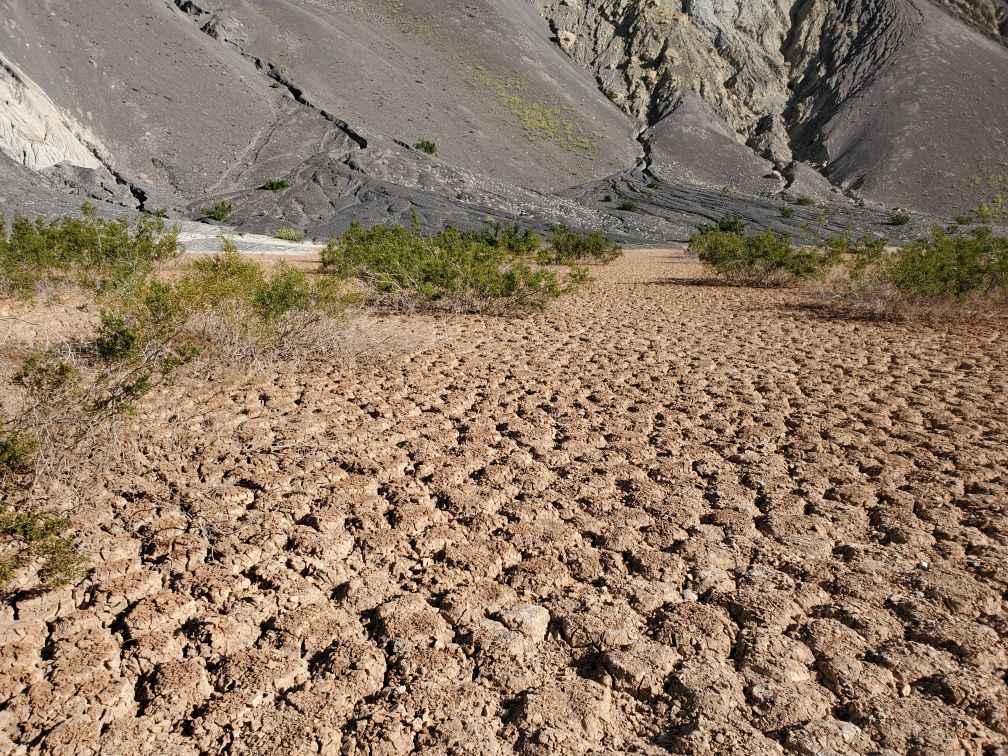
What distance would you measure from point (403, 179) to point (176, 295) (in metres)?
26.9

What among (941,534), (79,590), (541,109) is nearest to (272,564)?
(79,590)

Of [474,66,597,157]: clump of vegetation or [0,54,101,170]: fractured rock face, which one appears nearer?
[0,54,101,170]: fractured rock face

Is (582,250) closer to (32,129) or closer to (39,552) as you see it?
(39,552)

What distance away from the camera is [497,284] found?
21.6 feet

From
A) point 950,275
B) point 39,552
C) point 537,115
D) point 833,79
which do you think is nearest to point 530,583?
point 39,552

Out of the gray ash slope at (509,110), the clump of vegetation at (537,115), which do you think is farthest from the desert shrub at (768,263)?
the clump of vegetation at (537,115)

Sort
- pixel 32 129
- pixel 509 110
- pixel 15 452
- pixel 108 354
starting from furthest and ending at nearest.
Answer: pixel 509 110 < pixel 32 129 < pixel 108 354 < pixel 15 452

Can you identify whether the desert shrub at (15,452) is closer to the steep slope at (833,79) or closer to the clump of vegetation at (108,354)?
the clump of vegetation at (108,354)

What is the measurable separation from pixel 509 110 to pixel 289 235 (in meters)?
25.0

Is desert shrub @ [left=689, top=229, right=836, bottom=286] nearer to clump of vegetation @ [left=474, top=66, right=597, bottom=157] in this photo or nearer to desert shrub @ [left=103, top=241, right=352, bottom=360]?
desert shrub @ [left=103, top=241, right=352, bottom=360]

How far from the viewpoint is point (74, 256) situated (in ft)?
24.9

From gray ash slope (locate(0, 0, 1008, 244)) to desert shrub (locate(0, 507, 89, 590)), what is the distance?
2008 centimetres

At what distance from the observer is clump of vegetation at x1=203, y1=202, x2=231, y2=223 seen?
2247 centimetres

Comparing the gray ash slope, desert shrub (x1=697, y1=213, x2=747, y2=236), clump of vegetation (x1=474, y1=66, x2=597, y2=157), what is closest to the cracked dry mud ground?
the gray ash slope
